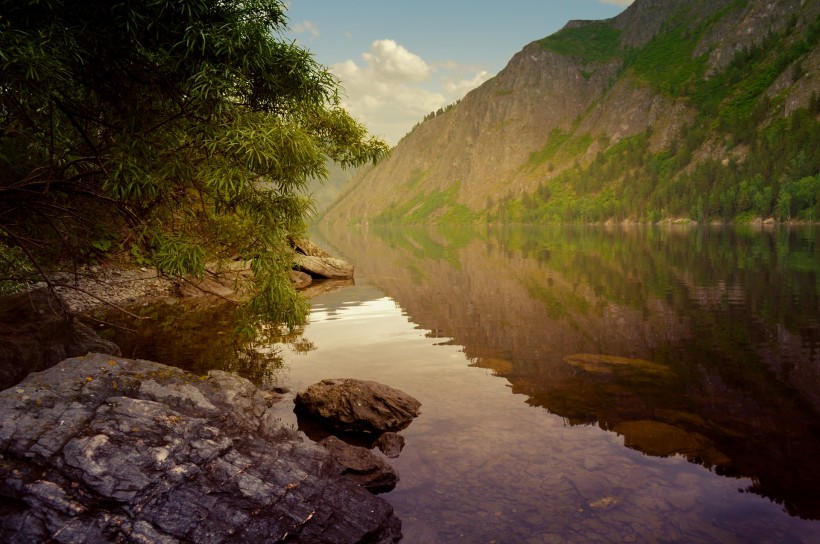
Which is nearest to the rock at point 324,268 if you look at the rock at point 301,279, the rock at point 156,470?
the rock at point 301,279

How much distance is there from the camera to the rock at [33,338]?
1266 centimetres

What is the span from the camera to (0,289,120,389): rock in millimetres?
12656

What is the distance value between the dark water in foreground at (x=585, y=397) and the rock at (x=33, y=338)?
14.8 ft

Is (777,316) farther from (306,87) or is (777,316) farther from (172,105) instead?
(172,105)

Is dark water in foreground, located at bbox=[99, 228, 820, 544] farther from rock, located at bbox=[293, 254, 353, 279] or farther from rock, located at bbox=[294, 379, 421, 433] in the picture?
rock, located at bbox=[293, 254, 353, 279]

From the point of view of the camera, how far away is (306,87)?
13.0m

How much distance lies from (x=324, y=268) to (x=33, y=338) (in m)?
37.7

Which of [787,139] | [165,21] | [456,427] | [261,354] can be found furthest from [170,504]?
[787,139]

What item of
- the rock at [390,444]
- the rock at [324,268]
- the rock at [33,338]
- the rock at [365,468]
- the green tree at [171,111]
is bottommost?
the rock at [390,444]

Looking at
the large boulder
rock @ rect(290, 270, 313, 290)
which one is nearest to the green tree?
rock @ rect(290, 270, 313, 290)

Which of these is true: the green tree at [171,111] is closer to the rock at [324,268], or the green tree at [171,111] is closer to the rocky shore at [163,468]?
the rocky shore at [163,468]

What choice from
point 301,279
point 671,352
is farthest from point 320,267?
point 671,352

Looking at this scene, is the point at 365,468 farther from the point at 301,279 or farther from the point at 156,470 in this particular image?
the point at 301,279

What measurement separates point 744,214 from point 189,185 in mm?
175320
